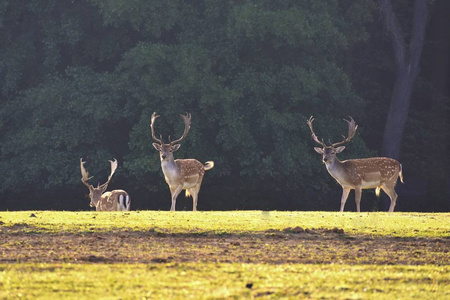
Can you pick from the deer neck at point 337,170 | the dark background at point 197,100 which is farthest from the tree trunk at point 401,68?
the deer neck at point 337,170

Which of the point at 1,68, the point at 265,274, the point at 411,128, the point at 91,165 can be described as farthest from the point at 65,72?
the point at 265,274

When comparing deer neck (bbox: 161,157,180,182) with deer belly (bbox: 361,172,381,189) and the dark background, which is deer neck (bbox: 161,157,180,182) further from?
deer belly (bbox: 361,172,381,189)

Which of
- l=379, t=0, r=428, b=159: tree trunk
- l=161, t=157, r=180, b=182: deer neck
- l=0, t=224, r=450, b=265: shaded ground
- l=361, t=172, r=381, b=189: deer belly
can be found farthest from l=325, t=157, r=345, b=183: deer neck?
l=0, t=224, r=450, b=265: shaded ground

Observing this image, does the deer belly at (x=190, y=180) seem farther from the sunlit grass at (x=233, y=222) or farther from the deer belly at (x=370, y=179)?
the sunlit grass at (x=233, y=222)

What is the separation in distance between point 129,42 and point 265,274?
21.6m

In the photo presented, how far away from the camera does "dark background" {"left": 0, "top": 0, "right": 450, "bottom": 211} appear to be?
84.4 ft

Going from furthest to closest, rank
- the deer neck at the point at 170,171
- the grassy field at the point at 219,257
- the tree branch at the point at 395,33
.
A: the tree branch at the point at 395,33 < the deer neck at the point at 170,171 < the grassy field at the point at 219,257

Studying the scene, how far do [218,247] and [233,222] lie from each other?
344cm

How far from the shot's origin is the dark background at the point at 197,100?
2572 centimetres

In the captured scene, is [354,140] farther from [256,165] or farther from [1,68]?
[1,68]

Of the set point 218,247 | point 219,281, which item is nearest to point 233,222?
point 218,247

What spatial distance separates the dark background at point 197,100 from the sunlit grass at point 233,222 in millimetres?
9631

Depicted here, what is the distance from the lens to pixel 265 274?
312 inches

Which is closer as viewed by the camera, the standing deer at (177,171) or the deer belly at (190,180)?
the standing deer at (177,171)
